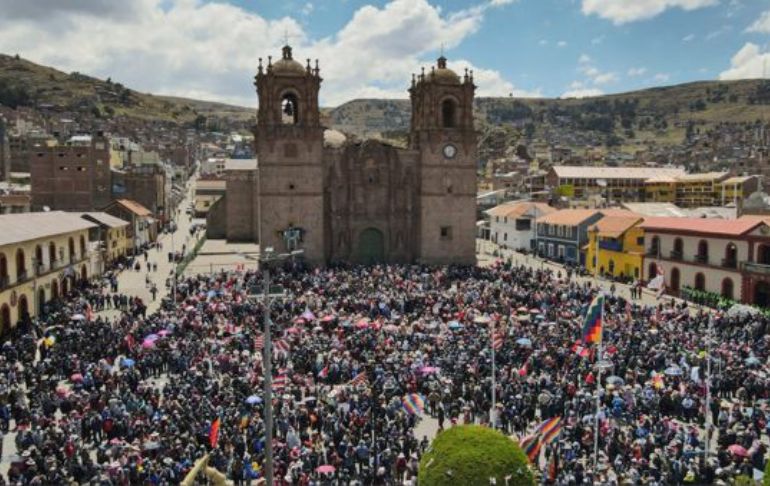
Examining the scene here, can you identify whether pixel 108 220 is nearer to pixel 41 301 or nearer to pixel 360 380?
pixel 41 301

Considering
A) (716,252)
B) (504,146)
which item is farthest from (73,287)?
(504,146)

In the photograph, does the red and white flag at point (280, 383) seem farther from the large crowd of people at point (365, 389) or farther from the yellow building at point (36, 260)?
the yellow building at point (36, 260)

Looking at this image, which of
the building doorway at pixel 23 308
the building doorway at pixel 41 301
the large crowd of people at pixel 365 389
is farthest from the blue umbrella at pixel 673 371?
the building doorway at pixel 41 301

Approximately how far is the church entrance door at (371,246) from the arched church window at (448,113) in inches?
415

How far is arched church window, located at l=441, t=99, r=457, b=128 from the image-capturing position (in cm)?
5627

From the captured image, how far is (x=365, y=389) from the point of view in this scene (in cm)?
2288

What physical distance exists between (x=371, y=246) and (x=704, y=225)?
24919mm

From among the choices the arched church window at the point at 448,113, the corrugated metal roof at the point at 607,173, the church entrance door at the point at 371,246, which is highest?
the arched church window at the point at 448,113

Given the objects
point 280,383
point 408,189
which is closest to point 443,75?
point 408,189

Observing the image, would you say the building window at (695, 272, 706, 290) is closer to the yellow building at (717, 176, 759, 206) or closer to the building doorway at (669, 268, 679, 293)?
the building doorway at (669, 268, 679, 293)

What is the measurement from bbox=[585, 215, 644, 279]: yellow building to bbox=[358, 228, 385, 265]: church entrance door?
1713 cm

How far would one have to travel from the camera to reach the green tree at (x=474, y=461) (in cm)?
1192

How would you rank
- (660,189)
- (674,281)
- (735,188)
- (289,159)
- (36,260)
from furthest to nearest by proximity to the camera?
(660,189) < (735,188) < (289,159) < (674,281) < (36,260)

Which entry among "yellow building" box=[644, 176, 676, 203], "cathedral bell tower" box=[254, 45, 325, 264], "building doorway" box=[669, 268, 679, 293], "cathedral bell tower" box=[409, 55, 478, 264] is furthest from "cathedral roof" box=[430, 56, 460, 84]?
"yellow building" box=[644, 176, 676, 203]
